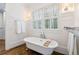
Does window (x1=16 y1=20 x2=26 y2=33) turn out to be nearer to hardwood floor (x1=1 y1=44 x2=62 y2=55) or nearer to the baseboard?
hardwood floor (x1=1 y1=44 x2=62 y2=55)

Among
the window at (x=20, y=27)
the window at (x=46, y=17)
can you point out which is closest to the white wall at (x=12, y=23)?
the window at (x=20, y=27)

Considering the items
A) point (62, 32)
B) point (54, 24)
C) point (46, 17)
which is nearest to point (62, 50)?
point (62, 32)

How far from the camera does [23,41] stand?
1.68m

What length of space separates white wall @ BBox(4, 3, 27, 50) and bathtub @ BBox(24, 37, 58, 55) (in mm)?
127

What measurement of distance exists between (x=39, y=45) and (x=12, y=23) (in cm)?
61

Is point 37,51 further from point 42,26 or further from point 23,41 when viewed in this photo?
point 42,26

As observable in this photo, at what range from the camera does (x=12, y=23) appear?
5.32 ft

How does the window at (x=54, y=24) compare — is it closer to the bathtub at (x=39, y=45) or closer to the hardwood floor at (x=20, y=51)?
the bathtub at (x=39, y=45)

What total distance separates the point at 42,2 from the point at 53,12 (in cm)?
26

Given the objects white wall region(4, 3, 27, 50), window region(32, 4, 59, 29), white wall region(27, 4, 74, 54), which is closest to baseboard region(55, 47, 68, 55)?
white wall region(27, 4, 74, 54)

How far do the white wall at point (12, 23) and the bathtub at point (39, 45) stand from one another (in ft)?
0.42

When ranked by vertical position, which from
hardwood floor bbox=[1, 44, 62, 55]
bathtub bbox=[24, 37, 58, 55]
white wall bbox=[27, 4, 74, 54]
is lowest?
hardwood floor bbox=[1, 44, 62, 55]

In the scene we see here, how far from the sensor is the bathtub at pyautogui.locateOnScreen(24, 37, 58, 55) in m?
1.64
